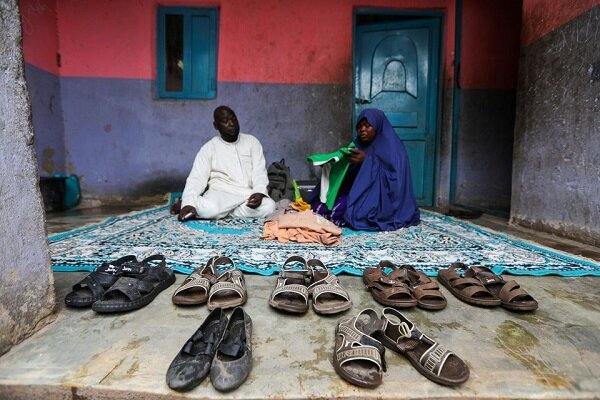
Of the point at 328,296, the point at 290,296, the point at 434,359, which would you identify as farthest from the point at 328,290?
the point at 434,359

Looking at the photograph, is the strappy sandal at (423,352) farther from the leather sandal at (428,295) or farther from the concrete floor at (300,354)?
the leather sandal at (428,295)

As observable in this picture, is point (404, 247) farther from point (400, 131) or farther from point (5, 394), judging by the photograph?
point (400, 131)

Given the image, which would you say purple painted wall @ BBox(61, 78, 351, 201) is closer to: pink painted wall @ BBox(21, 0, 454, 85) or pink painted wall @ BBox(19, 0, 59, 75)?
pink painted wall @ BBox(21, 0, 454, 85)

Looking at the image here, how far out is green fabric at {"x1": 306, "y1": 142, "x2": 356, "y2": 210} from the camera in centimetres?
342

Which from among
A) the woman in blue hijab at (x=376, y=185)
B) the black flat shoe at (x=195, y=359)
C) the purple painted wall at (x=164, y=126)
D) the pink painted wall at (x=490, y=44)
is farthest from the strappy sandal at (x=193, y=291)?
the pink painted wall at (x=490, y=44)

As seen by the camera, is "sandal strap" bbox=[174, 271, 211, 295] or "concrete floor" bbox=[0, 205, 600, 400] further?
"sandal strap" bbox=[174, 271, 211, 295]

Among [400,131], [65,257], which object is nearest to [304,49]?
[400,131]

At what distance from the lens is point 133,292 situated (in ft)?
4.60

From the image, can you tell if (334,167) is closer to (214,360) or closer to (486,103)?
(214,360)

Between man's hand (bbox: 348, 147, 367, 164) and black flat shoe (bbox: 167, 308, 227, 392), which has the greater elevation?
man's hand (bbox: 348, 147, 367, 164)

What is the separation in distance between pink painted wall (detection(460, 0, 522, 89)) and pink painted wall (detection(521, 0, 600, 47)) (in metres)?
1.58

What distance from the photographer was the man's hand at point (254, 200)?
11.8 feet

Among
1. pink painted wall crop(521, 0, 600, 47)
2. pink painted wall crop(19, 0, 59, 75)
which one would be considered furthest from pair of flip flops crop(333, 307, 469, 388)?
pink painted wall crop(19, 0, 59, 75)

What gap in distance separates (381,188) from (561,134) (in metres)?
1.68
